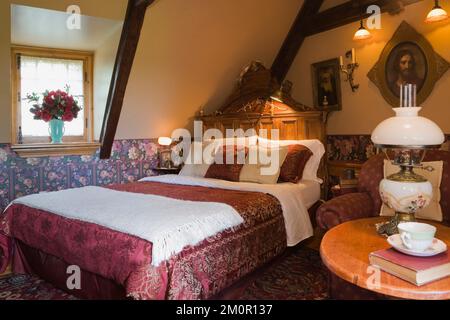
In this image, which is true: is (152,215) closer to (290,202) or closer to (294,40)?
(290,202)

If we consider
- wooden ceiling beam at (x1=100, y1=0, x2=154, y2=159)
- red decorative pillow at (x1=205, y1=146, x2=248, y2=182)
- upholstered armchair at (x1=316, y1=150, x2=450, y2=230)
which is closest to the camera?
upholstered armchair at (x1=316, y1=150, x2=450, y2=230)

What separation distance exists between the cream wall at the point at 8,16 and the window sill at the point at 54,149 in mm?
162

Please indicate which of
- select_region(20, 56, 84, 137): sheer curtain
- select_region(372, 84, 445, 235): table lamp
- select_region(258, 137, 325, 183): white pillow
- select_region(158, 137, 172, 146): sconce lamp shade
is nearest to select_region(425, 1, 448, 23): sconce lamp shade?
select_region(258, 137, 325, 183): white pillow

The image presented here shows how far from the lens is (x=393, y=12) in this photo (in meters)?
3.38

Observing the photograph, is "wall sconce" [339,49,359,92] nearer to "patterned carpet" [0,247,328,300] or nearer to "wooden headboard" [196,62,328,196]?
"wooden headboard" [196,62,328,196]

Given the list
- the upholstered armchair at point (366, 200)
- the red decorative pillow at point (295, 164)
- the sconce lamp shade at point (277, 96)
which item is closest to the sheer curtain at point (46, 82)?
the sconce lamp shade at point (277, 96)

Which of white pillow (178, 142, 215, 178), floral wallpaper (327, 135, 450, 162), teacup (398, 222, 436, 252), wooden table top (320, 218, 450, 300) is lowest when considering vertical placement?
wooden table top (320, 218, 450, 300)

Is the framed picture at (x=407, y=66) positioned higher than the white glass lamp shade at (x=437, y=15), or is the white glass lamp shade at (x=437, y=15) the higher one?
the white glass lamp shade at (x=437, y=15)

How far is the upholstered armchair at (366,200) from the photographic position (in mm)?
2219

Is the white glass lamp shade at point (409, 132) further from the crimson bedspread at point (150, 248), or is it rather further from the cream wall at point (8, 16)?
the cream wall at point (8, 16)

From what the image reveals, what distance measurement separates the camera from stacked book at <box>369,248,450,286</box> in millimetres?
1174

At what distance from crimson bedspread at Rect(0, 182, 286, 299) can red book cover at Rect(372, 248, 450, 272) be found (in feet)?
3.16

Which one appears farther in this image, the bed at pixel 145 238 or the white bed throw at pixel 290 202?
the white bed throw at pixel 290 202
